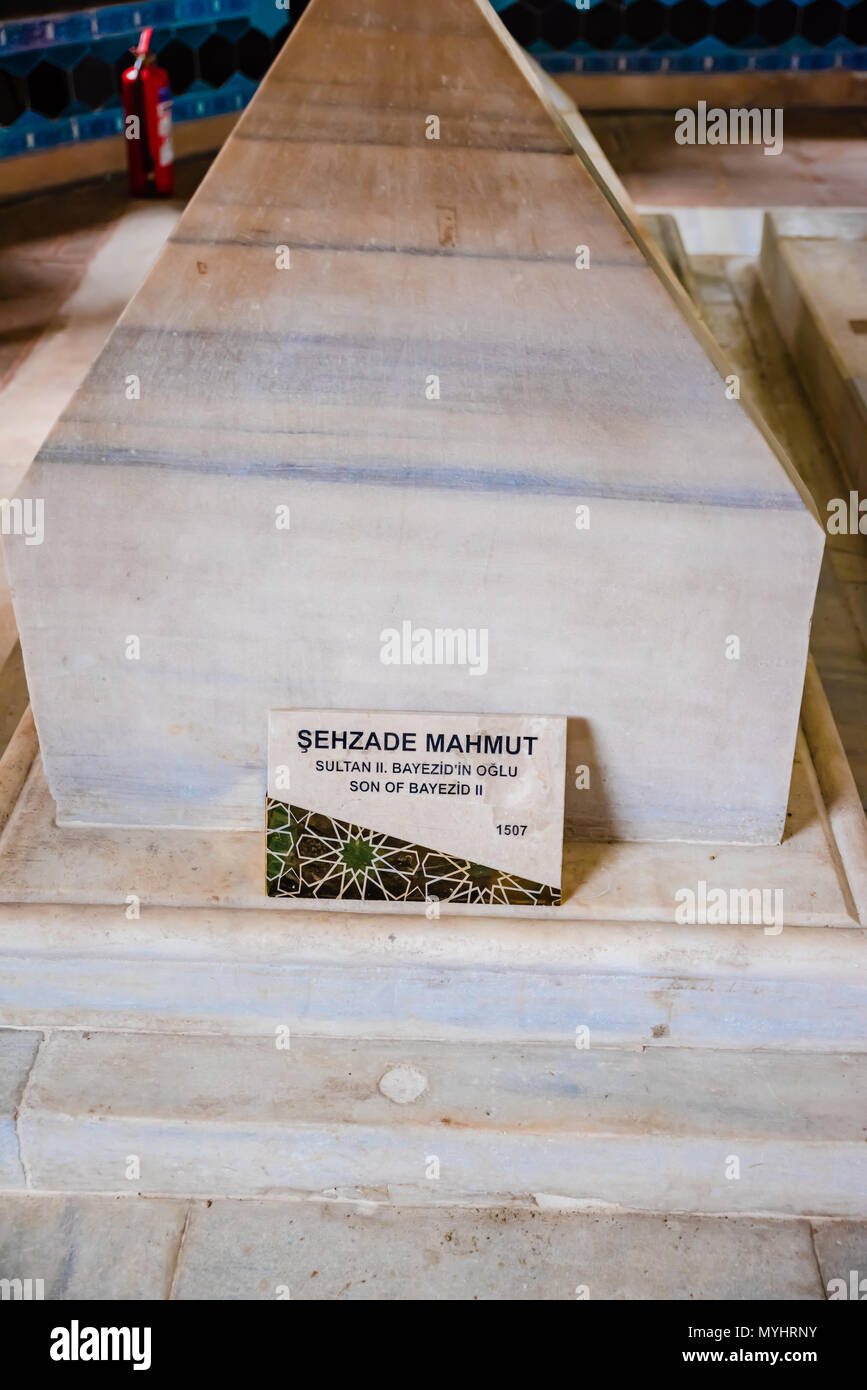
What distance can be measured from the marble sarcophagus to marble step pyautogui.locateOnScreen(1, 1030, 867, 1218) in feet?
1.60

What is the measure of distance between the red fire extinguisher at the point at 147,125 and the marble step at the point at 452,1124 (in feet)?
13.8

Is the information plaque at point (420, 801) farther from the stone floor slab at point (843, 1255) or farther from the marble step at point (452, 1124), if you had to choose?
the stone floor slab at point (843, 1255)

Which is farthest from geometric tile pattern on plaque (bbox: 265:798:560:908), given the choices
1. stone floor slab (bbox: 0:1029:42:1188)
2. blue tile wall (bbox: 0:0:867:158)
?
blue tile wall (bbox: 0:0:867:158)

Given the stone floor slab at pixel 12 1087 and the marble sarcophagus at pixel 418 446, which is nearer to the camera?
the marble sarcophagus at pixel 418 446

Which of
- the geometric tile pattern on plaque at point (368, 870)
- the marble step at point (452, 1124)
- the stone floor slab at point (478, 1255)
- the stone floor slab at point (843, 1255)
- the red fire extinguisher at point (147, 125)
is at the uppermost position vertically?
the red fire extinguisher at point (147, 125)

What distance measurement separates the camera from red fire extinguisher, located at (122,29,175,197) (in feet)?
16.6

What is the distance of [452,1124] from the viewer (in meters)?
1.82

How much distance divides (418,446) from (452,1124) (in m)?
0.89

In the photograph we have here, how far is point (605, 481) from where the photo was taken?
1.73 metres

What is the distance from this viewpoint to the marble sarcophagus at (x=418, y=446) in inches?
66.6

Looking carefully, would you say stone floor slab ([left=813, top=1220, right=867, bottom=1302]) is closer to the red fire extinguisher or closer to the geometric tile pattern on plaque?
the geometric tile pattern on plaque

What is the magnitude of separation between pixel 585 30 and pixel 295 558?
5333mm

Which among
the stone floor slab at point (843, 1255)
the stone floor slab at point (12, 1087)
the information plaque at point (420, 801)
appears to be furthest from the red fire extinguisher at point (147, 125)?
the stone floor slab at point (843, 1255)

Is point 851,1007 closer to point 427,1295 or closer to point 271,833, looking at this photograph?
point 427,1295
